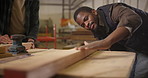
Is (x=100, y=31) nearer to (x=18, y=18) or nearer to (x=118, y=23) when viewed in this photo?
(x=118, y=23)

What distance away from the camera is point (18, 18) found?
7.93ft

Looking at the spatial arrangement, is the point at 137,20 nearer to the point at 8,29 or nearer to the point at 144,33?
the point at 144,33

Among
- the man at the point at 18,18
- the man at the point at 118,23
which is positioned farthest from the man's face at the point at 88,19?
the man at the point at 18,18

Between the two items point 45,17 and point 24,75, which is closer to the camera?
point 24,75

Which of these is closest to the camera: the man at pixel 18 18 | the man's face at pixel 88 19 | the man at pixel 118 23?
the man at pixel 118 23

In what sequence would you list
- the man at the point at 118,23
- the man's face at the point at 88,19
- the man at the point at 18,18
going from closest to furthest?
the man at the point at 118,23
the man's face at the point at 88,19
the man at the point at 18,18

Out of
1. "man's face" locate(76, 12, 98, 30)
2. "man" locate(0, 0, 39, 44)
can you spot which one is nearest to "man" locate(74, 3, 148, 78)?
"man's face" locate(76, 12, 98, 30)

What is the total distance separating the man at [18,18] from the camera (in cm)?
230

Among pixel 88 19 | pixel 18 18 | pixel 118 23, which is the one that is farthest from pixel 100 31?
pixel 18 18

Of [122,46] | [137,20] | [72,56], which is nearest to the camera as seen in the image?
[72,56]

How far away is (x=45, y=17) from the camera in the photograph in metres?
10.3

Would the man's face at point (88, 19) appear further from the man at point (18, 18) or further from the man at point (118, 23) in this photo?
the man at point (18, 18)

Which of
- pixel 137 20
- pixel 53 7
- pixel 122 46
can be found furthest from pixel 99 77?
pixel 53 7

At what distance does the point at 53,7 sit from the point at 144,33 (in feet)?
28.8
